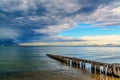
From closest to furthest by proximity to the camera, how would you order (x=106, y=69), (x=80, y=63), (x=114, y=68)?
(x=114, y=68), (x=106, y=69), (x=80, y=63)

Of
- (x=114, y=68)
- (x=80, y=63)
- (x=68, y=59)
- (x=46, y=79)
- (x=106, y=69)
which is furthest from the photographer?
(x=68, y=59)

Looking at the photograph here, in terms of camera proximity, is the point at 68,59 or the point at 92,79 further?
the point at 68,59

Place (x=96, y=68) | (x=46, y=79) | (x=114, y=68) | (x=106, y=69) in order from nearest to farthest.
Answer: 1. (x=46, y=79)
2. (x=114, y=68)
3. (x=106, y=69)
4. (x=96, y=68)

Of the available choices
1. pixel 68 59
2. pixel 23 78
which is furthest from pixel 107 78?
pixel 68 59

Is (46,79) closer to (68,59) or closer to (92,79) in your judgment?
(92,79)

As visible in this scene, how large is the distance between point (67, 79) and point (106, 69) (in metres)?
8.64

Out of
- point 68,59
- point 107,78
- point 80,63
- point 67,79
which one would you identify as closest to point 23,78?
point 67,79

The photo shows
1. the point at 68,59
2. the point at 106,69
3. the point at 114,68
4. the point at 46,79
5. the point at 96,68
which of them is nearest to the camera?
the point at 46,79

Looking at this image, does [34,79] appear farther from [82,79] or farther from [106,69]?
[106,69]

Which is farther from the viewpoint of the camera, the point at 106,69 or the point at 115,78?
the point at 106,69

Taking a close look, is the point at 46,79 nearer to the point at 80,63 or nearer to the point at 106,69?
the point at 106,69

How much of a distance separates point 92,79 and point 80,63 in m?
18.6

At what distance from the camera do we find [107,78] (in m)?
31.6

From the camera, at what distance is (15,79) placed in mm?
30594
